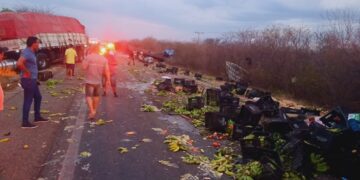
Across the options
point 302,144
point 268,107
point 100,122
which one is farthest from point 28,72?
point 302,144

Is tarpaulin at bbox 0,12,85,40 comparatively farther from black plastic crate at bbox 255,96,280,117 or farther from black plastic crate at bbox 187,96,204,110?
black plastic crate at bbox 255,96,280,117

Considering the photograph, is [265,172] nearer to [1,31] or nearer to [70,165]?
[70,165]

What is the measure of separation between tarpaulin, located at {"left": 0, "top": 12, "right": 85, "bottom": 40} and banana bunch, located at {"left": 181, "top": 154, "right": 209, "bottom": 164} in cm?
2107

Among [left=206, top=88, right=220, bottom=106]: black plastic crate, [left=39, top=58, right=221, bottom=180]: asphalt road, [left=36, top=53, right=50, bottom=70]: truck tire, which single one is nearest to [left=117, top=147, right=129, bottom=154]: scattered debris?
[left=39, top=58, right=221, bottom=180]: asphalt road

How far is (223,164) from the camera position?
701cm

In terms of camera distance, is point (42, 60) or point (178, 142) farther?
point (42, 60)

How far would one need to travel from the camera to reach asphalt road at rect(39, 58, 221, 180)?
630 cm

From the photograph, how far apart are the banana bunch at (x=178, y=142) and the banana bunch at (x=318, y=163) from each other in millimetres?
2490

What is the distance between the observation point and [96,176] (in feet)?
20.0

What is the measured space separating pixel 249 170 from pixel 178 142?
2183 mm

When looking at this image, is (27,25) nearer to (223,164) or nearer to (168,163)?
(168,163)

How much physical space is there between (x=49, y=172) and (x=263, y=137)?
4031 millimetres

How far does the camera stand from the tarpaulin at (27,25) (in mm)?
24781

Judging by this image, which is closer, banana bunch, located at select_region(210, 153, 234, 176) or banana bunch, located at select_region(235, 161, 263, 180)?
banana bunch, located at select_region(235, 161, 263, 180)
